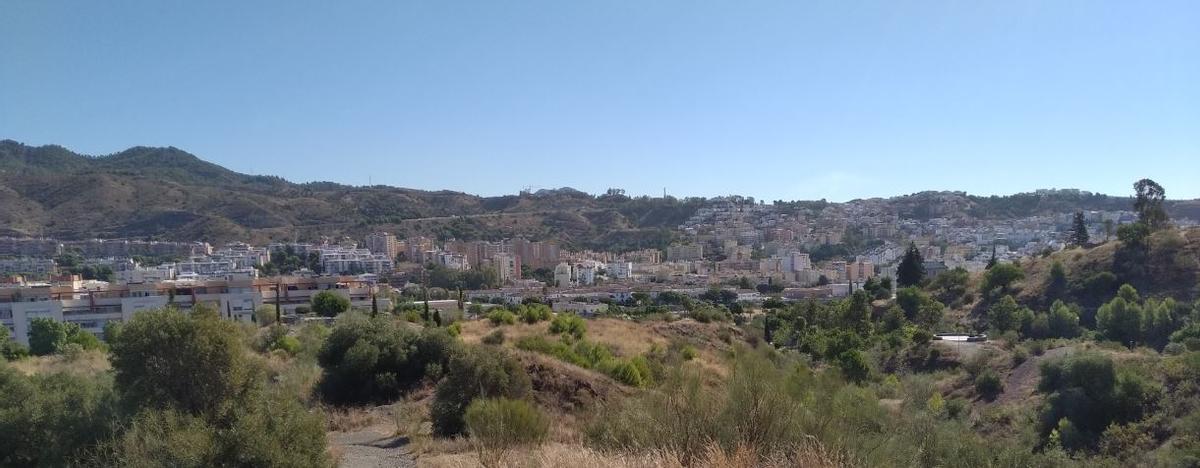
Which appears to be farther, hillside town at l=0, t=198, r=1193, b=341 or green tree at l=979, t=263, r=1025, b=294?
green tree at l=979, t=263, r=1025, b=294

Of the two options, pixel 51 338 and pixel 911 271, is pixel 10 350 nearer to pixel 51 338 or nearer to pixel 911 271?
pixel 51 338

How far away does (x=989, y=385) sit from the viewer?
1004 inches

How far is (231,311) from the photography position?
36.7 m

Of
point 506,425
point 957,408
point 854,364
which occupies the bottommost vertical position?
point 957,408

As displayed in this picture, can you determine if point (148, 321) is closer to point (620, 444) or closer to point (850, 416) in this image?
point (620, 444)

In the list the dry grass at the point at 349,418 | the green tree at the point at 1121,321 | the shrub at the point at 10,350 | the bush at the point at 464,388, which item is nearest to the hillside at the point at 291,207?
the shrub at the point at 10,350

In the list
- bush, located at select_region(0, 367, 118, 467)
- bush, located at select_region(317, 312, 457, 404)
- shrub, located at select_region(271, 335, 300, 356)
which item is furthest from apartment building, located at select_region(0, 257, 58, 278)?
bush, located at select_region(0, 367, 118, 467)

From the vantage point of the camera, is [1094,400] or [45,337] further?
[45,337]

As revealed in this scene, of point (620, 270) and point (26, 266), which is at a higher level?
point (26, 266)

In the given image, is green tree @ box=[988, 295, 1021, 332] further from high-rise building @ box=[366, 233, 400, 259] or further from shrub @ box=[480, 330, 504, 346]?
high-rise building @ box=[366, 233, 400, 259]

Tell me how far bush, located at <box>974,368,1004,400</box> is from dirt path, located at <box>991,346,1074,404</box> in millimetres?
225

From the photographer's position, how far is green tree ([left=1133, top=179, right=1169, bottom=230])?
4338 cm

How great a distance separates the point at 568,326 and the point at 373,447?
43.0 feet

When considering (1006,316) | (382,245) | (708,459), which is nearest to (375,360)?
(708,459)
